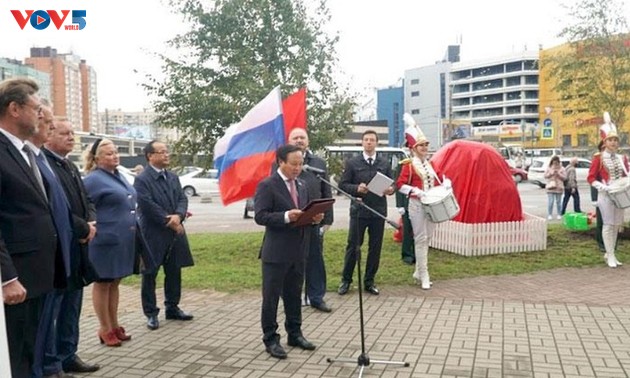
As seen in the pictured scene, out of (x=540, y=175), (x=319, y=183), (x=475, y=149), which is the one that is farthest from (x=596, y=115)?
(x=540, y=175)

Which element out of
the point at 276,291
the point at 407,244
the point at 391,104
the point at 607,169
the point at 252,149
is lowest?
the point at 407,244

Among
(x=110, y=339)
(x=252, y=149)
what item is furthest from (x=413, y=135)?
(x=110, y=339)

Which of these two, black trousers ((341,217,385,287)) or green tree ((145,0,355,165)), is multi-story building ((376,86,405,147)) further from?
black trousers ((341,217,385,287))

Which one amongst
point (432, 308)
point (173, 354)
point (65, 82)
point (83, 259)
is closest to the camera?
point (83, 259)

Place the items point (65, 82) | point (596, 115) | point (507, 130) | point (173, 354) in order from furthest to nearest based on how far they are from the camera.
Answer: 1. point (507, 130)
2. point (65, 82)
3. point (596, 115)
4. point (173, 354)

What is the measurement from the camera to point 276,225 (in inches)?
205

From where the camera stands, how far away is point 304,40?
11.0m

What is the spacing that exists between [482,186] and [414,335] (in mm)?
5442

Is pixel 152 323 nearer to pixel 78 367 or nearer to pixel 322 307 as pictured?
pixel 78 367

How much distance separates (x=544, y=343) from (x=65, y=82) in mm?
73414

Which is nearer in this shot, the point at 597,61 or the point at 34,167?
the point at 34,167

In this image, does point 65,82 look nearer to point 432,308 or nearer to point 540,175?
point 540,175

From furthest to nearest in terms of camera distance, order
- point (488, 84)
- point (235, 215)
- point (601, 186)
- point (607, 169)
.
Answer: point (488, 84), point (235, 215), point (607, 169), point (601, 186)

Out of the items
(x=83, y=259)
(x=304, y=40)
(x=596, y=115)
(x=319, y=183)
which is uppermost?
(x=304, y=40)
